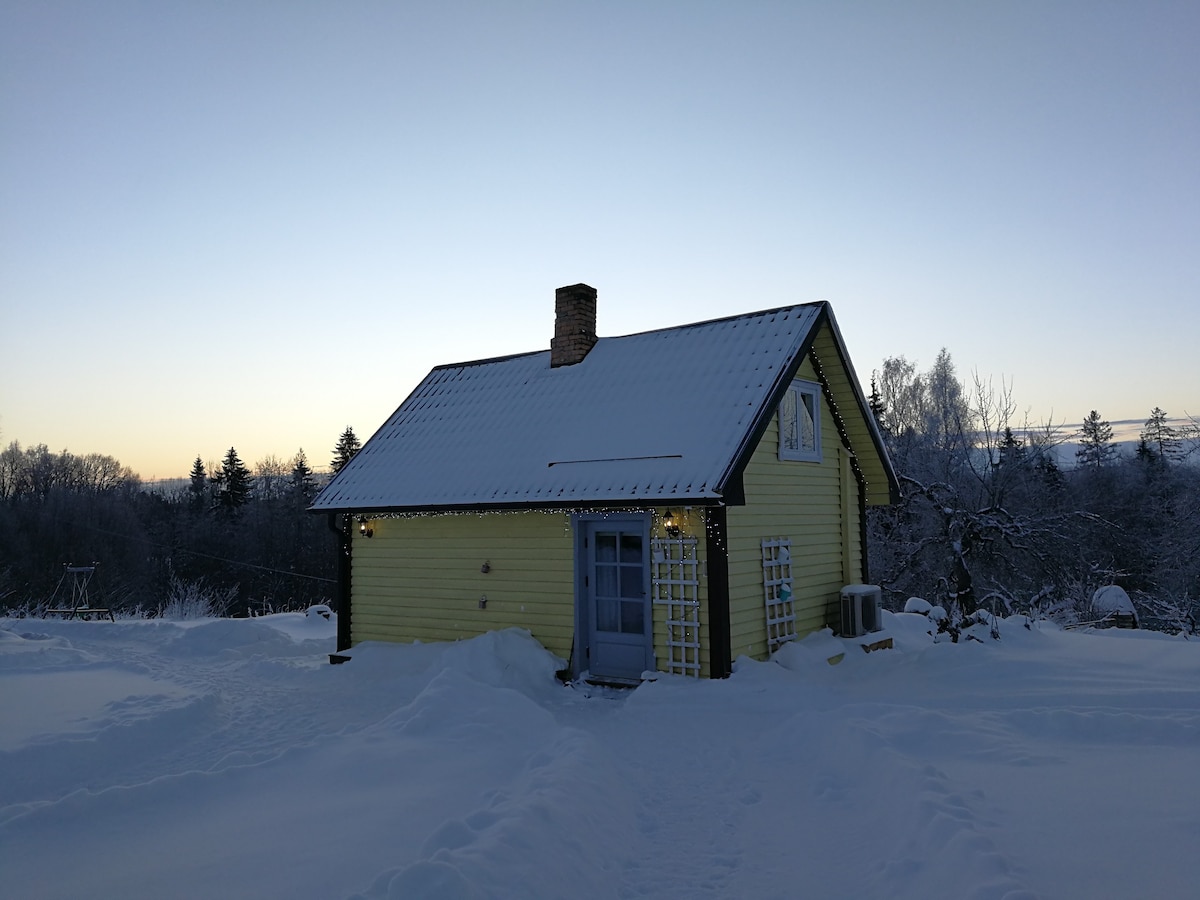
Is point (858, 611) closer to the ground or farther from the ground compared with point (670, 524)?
closer to the ground

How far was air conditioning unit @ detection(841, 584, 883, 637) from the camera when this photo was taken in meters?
12.3

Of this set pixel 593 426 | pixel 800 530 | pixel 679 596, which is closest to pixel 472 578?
pixel 593 426

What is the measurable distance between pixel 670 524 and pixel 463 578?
12.4 ft

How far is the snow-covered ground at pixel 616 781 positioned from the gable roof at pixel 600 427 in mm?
2565

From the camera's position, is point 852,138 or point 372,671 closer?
point 372,671

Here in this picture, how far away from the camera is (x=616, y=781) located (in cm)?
640

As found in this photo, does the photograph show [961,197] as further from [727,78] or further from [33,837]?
[33,837]

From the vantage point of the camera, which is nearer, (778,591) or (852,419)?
(778,591)

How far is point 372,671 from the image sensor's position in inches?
462

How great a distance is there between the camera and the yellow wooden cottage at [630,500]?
10.3 metres

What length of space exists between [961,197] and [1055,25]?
3596mm

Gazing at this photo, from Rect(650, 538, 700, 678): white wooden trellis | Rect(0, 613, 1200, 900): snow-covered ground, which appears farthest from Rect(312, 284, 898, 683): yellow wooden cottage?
Rect(0, 613, 1200, 900): snow-covered ground

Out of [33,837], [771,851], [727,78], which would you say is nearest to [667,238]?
[727,78]

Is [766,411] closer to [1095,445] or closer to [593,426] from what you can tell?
[593,426]
